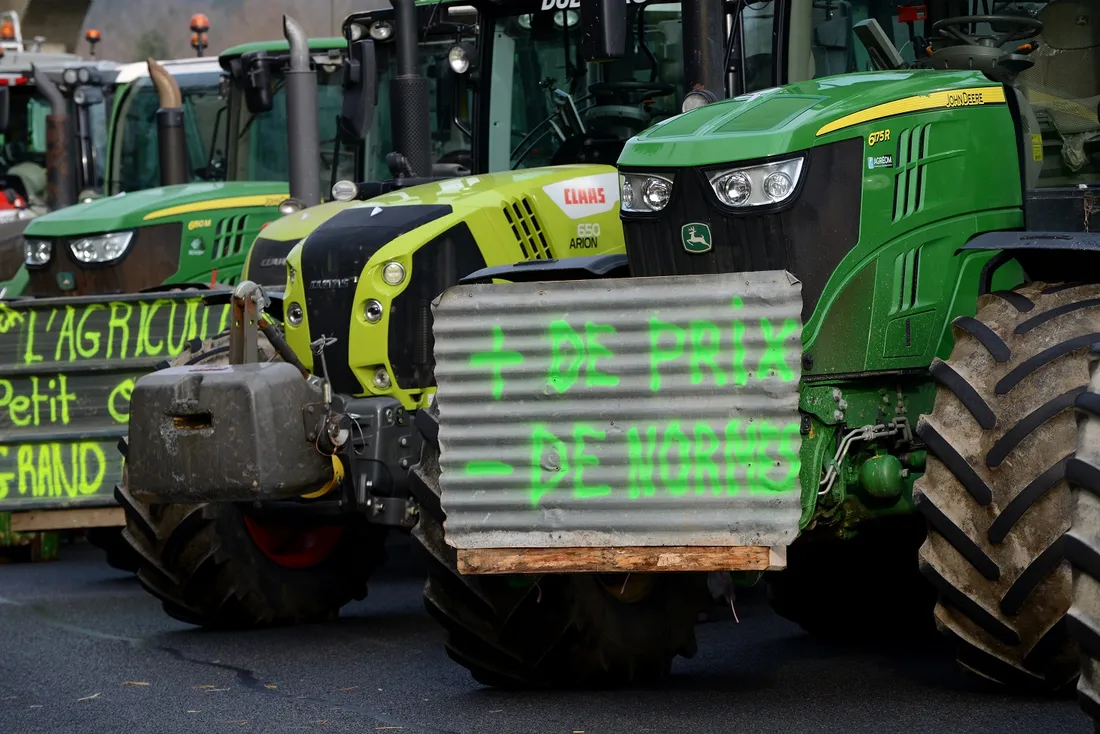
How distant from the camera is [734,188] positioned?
6.29 m

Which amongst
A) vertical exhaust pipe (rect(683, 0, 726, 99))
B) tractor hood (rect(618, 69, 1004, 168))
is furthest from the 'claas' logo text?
tractor hood (rect(618, 69, 1004, 168))

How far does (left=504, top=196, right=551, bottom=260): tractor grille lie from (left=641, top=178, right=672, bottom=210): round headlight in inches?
69.6

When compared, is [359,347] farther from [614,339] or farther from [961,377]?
[961,377]

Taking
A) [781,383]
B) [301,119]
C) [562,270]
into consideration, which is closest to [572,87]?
[301,119]

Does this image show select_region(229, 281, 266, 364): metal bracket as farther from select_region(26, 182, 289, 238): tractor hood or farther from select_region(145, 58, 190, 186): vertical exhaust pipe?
select_region(145, 58, 190, 186): vertical exhaust pipe

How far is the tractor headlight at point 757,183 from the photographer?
6.23 m

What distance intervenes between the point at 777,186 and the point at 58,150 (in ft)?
37.0

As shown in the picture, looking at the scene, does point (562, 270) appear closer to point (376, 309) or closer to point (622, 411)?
point (622, 411)

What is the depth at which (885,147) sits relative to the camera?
250 inches

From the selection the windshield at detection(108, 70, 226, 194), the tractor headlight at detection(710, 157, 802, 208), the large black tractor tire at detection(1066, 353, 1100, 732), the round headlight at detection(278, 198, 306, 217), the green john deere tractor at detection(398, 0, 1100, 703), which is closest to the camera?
the large black tractor tire at detection(1066, 353, 1100, 732)

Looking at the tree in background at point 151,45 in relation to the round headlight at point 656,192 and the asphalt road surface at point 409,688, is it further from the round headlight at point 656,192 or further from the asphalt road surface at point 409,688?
the round headlight at point 656,192

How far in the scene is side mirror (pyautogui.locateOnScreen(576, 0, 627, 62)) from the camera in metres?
6.71

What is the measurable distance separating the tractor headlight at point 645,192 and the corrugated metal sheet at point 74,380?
145 inches

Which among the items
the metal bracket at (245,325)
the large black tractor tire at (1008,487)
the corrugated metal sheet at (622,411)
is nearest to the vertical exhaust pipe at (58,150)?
the metal bracket at (245,325)
